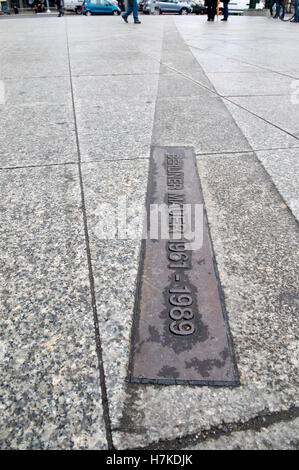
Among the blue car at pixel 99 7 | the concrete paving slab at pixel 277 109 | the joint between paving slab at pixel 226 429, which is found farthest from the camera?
the blue car at pixel 99 7

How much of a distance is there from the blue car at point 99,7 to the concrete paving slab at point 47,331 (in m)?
31.6

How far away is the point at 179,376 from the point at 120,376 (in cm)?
25

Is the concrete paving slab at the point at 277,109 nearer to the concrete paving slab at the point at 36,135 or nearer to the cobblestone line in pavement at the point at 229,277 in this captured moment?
the cobblestone line in pavement at the point at 229,277

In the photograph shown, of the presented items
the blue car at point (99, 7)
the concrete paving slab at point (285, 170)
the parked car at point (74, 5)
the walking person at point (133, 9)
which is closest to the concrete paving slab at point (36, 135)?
the concrete paving slab at point (285, 170)

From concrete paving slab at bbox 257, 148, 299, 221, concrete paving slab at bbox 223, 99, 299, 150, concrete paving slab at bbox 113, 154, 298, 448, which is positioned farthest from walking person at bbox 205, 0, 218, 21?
concrete paving slab at bbox 113, 154, 298, 448

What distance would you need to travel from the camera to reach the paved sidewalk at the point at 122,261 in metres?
1.34

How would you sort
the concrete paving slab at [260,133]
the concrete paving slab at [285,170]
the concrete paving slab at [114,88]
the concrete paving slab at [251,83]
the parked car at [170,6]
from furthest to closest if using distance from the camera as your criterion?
the parked car at [170,6]
the concrete paving slab at [251,83]
the concrete paving slab at [114,88]
the concrete paving slab at [260,133]
the concrete paving slab at [285,170]

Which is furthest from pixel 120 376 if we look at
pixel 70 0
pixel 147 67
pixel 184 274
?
pixel 70 0

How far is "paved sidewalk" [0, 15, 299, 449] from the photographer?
1.34 m

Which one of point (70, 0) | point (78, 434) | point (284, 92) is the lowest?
point (78, 434)

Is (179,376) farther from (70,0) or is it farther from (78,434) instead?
(70,0)

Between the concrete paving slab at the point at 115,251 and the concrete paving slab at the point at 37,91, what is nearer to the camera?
the concrete paving slab at the point at 115,251

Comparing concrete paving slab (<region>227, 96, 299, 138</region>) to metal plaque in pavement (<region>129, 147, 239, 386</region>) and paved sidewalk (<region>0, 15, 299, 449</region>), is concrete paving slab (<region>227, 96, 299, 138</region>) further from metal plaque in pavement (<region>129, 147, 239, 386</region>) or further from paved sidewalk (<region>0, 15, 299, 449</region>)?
metal plaque in pavement (<region>129, 147, 239, 386</region>)

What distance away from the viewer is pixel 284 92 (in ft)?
17.3
